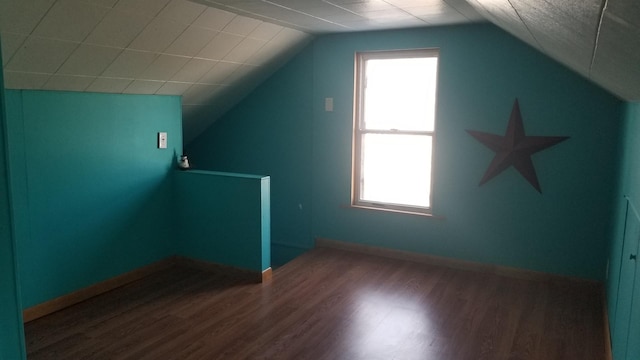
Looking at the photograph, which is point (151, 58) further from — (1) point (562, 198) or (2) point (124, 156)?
(1) point (562, 198)

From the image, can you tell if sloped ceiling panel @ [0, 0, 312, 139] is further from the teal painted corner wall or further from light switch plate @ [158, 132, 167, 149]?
the teal painted corner wall

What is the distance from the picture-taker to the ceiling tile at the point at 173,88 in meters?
3.89

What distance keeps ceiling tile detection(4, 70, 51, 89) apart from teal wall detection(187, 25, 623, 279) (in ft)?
7.16

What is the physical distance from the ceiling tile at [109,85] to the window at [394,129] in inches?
78.6

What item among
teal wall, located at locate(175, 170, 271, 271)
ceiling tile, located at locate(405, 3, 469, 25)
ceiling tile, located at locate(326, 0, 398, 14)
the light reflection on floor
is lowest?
the light reflection on floor

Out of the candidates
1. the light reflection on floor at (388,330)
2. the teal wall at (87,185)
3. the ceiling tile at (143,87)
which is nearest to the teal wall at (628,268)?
the light reflection on floor at (388,330)

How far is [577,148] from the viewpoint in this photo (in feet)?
11.9

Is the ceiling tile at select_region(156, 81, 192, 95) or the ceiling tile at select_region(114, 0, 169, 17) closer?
the ceiling tile at select_region(114, 0, 169, 17)

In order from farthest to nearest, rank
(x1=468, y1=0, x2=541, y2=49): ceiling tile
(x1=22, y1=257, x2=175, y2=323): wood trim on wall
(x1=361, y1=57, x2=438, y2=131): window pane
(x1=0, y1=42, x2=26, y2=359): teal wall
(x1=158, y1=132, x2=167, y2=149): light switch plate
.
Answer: (x1=361, y1=57, x2=438, y2=131): window pane, (x1=158, y1=132, x2=167, y2=149): light switch plate, (x1=22, y1=257, x2=175, y2=323): wood trim on wall, (x1=468, y1=0, x2=541, y2=49): ceiling tile, (x1=0, y1=42, x2=26, y2=359): teal wall

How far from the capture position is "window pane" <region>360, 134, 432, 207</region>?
4.30 metres

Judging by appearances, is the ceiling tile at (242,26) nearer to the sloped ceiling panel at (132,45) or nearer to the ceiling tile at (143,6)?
the sloped ceiling panel at (132,45)

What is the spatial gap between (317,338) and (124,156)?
80.1 inches

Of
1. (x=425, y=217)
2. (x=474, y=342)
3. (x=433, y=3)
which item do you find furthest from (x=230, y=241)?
(x=433, y=3)

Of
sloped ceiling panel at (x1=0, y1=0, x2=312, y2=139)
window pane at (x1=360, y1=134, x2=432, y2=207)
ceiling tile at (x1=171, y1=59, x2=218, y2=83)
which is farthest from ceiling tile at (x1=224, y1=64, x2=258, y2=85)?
window pane at (x1=360, y1=134, x2=432, y2=207)
